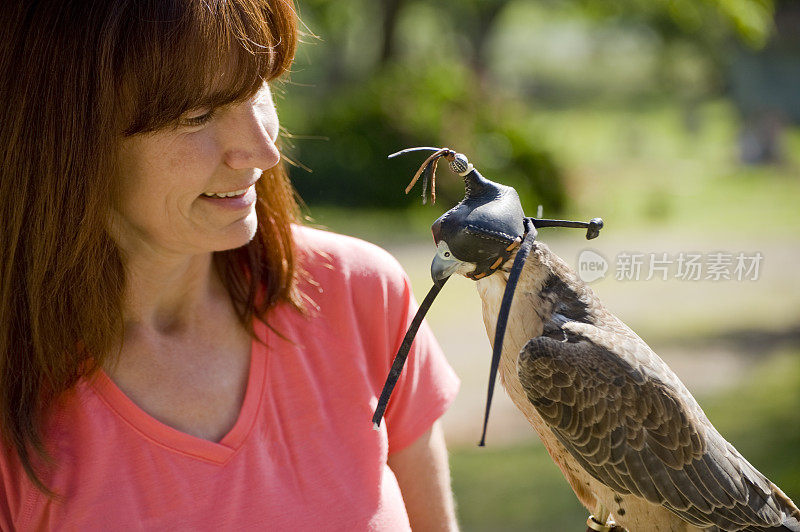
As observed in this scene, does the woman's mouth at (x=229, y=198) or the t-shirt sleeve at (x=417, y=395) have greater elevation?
the woman's mouth at (x=229, y=198)

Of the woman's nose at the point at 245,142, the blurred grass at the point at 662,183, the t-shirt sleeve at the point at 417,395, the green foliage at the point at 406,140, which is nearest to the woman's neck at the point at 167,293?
the woman's nose at the point at 245,142

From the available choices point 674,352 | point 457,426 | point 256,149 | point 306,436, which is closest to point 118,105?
point 256,149

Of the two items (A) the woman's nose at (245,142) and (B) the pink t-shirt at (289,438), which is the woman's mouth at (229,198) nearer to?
(A) the woman's nose at (245,142)

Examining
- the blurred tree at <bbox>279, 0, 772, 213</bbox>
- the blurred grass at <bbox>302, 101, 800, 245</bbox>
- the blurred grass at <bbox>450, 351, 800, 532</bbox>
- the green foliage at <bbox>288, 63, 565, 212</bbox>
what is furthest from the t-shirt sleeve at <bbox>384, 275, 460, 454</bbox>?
the green foliage at <bbox>288, 63, 565, 212</bbox>

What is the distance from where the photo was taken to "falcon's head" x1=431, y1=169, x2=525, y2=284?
897 mm

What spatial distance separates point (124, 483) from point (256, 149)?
2.02 ft

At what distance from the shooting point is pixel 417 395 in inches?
64.7

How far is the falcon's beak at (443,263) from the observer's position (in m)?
0.90

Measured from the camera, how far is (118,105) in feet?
4.19

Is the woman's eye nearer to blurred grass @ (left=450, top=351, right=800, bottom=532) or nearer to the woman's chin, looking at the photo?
the woman's chin

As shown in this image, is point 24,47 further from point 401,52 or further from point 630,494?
point 401,52

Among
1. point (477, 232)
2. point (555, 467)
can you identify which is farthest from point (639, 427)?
point (555, 467)

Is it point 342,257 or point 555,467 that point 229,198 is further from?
point 555,467

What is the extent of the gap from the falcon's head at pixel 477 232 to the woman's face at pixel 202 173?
0.51 meters
